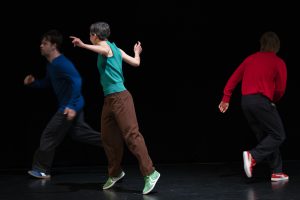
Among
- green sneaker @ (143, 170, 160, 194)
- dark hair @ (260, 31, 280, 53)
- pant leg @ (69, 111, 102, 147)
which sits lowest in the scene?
green sneaker @ (143, 170, 160, 194)

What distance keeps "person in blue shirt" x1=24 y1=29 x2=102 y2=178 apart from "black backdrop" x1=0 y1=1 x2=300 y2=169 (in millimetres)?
847

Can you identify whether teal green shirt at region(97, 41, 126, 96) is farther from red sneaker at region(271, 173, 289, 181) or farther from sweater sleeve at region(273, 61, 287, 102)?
red sneaker at region(271, 173, 289, 181)

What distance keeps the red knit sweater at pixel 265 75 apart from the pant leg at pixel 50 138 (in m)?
1.59

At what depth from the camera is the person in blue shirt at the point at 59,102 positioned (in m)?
5.78

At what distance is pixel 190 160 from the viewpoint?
6.94 m

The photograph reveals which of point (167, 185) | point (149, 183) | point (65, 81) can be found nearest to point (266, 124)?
point (167, 185)

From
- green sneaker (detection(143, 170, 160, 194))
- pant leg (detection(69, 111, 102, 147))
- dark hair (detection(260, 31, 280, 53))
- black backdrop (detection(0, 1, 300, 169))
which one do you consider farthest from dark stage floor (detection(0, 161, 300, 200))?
dark hair (detection(260, 31, 280, 53))

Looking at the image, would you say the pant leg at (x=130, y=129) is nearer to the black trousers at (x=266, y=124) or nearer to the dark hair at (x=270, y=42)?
the black trousers at (x=266, y=124)

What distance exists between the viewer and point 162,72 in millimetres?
7262

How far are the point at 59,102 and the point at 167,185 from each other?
1.23 m

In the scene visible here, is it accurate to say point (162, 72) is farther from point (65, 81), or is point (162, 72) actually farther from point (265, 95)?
point (265, 95)

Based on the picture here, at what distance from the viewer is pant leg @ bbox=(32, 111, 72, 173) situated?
19.4 ft

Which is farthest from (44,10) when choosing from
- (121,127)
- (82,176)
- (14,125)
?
(121,127)

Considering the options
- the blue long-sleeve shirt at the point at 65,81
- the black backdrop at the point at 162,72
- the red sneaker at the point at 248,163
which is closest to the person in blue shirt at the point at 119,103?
the blue long-sleeve shirt at the point at 65,81
